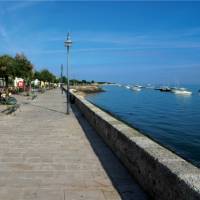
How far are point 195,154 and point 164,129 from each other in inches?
436

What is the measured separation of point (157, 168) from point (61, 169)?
2646mm

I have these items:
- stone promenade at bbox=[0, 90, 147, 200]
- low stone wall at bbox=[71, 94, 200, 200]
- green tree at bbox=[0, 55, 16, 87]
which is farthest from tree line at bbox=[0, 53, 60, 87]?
low stone wall at bbox=[71, 94, 200, 200]

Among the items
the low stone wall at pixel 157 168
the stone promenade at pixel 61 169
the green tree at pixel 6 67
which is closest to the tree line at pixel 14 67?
the green tree at pixel 6 67

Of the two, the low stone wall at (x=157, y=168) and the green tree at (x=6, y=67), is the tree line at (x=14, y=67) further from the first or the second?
the low stone wall at (x=157, y=168)

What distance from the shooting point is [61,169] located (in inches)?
288

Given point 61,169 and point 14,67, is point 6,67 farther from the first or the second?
point 61,169

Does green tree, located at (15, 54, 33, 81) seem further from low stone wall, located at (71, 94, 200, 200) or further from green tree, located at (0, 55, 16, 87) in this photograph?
low stone wall, located at (71, 94, 200, 200)

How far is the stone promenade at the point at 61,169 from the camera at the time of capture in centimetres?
575

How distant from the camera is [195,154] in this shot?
64.6 feet

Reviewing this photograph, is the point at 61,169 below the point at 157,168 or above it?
below

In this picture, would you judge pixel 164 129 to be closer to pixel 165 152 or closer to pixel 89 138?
pixel 89 138

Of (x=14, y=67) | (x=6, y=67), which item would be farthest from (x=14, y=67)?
(x=6, y=67)

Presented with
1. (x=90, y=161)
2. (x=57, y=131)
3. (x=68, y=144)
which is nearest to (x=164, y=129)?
(x=57, y=131)

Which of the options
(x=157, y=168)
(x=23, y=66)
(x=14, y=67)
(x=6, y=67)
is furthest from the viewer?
(x=23, y=66)
